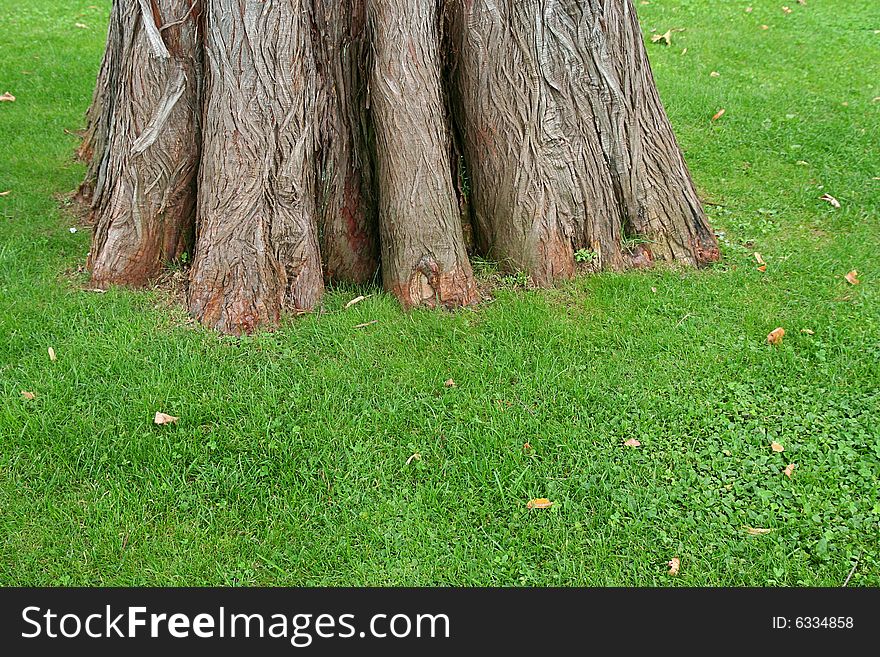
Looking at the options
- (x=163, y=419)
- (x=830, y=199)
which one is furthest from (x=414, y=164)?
(x=830, y=199)

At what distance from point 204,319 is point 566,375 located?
1854 millimetres

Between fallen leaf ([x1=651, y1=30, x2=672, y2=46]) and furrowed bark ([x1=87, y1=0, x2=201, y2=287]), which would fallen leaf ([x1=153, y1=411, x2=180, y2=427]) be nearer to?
furrowed bark ([x1=87, y1=0, x2=201, y2=287])

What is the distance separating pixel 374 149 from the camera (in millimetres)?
4453

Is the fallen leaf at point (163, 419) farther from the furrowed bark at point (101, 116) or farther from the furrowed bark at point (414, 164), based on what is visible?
the furrowed bark at point (101, 116)

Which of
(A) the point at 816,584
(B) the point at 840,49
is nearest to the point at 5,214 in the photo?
(A) the point at 816,584

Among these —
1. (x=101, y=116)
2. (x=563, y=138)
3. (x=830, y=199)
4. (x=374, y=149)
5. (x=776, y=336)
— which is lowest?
(x=776, y=336)

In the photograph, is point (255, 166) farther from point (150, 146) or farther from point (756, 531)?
point (756, 531)

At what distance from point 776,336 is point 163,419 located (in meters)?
3.01

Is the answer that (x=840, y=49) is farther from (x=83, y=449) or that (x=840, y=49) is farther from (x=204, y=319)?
(x=83, y=449)

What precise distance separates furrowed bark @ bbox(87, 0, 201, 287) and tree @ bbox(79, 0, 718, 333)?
10 millimetres

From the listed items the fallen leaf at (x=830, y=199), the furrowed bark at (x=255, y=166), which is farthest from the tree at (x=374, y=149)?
the fallen leaf at (x=830, y=199)

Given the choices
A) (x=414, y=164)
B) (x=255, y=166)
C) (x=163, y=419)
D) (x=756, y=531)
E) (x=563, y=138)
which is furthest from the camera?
(x=563, y=138)

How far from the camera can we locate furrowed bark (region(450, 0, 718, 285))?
427 cm

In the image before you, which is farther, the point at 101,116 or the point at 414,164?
the point at 101,116
